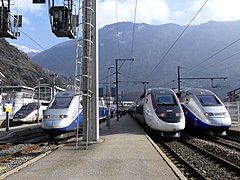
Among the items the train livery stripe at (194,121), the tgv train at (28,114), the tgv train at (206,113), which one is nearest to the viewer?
the tgv train at (206,113)

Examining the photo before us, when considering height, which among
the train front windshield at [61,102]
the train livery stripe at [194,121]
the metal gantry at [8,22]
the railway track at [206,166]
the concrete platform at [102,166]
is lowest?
the railway track at [206,166]

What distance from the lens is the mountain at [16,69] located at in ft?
272

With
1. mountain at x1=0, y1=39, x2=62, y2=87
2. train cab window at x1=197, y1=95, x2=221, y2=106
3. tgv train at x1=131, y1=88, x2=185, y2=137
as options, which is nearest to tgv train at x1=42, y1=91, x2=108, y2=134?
tgv train at x1=131, y1=88, x2=185, y2=137

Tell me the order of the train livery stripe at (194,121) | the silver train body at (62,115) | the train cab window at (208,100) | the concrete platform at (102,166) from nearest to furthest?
the concrete platform at (102,166) < the silver train body at (62,115) < the train livery stripe at (194,121) < the train cab window at (208,100)

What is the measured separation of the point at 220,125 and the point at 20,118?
20949mm

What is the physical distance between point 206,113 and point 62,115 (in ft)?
25.0

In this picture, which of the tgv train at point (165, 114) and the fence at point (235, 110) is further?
the fence at point (235, 110)

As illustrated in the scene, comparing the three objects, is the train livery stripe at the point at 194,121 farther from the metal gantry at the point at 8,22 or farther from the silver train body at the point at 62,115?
the metal gantry at the point at 8,22

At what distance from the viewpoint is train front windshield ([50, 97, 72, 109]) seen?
16.6m

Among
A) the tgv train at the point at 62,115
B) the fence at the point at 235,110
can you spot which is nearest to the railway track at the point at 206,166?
the tgv train at the point at 62,115

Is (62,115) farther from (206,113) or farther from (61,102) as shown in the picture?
(206,113)

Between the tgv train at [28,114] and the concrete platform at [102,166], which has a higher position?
the tgv train at [28,114]

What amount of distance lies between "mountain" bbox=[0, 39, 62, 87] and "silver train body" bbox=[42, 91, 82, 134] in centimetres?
6125

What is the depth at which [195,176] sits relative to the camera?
8523 mm
